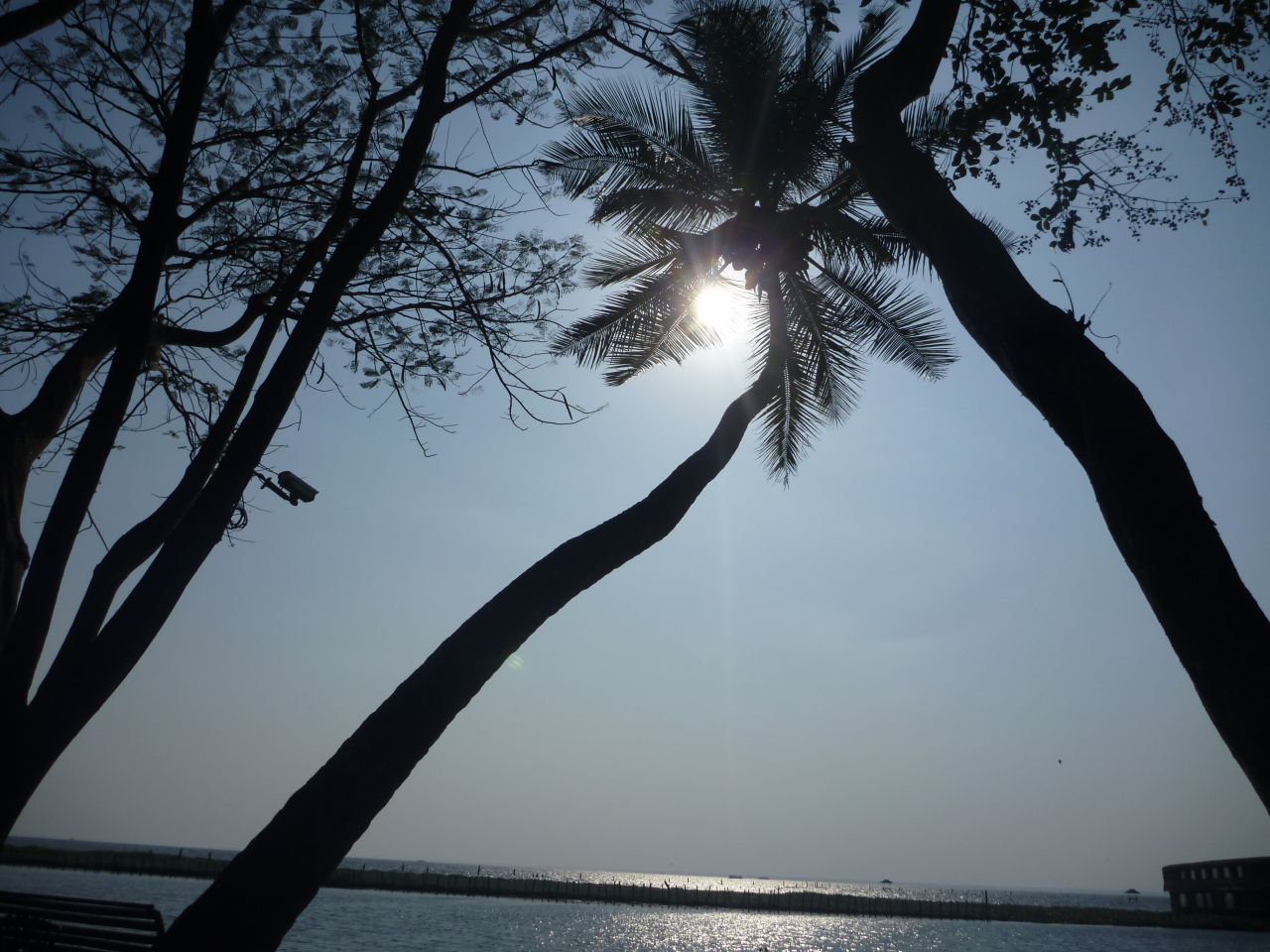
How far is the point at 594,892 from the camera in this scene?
9481 centimetres

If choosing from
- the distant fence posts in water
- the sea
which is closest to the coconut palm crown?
the sea

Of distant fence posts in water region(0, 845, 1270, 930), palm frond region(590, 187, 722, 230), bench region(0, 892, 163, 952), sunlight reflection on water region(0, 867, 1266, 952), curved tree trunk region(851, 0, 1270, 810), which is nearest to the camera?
curved tree trunk region(851, 0, 1270, 810)

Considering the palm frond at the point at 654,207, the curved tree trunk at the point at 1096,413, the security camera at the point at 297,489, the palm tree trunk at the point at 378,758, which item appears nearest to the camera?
the curved tree trunk at the point at 1096,413

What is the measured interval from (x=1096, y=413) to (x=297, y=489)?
688cm

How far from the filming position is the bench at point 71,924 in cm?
532

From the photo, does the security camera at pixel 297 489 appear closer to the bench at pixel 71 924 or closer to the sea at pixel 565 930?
the bench at pixel 71 924

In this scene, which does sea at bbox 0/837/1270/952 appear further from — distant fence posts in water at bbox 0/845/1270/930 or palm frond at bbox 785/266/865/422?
palm frond at bbox 785/266/865/422

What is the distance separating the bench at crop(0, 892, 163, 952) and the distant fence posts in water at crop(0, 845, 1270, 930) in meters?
84.8

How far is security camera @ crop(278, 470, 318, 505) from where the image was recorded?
26.3 feet

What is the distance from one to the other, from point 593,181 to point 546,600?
8.58 meters

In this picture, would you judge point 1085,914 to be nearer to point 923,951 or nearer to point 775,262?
point 923,951

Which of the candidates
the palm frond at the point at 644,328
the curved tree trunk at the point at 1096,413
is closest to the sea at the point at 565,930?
the palm frond at the point at 644,328

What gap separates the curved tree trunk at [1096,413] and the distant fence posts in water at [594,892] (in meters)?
89.8

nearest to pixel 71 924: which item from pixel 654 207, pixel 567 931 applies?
pixel 654 207
